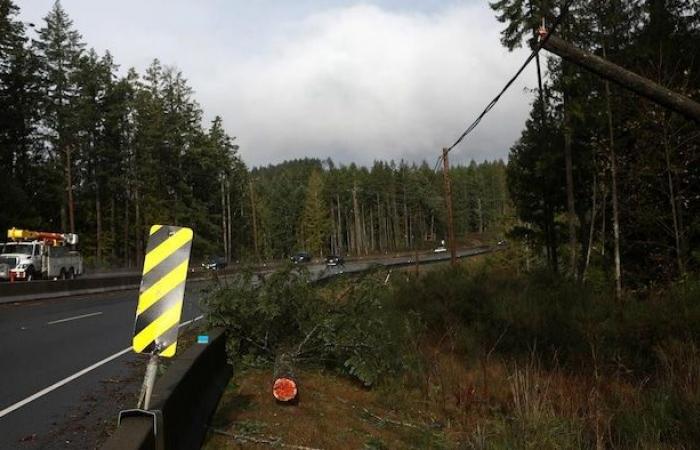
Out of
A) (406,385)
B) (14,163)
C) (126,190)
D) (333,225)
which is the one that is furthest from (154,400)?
(333,225)

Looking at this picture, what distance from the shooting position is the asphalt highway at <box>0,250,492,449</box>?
6.86 metres

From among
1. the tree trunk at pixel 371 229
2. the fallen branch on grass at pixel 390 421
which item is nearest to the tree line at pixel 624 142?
the fallen branch on grass at pixel 390 421

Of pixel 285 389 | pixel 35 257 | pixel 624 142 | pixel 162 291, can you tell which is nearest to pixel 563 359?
pixel 285 389

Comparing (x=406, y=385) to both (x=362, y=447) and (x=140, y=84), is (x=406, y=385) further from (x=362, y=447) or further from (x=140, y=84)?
(x=140, y=84)

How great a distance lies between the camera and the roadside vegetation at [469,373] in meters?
6.77

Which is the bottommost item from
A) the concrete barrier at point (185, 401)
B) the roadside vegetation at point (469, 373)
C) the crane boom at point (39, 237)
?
the roadside vegetation at point (469, 373)

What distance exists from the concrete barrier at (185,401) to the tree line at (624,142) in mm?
14550

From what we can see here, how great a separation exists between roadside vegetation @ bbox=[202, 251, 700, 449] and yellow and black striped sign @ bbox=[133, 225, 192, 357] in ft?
6.84

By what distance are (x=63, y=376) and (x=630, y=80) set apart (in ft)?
30.8

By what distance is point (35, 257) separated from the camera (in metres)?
31.1

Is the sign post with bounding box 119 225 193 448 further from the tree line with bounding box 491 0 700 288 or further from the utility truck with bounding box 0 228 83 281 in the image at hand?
the utility truck with bounding box 0 228 83 281

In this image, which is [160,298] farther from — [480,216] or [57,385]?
[480,216]

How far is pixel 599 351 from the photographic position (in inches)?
460

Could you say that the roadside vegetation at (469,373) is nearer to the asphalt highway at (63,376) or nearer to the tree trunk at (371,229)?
the asphalt highway at (63,376)
